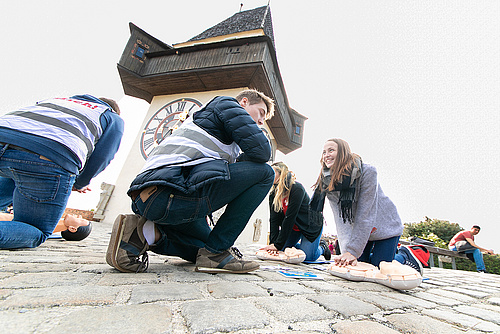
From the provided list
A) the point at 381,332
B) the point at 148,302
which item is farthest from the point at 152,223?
the point at 381,332

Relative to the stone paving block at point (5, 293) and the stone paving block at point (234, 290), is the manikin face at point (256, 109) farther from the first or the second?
the stone paving block at point (5, 293)

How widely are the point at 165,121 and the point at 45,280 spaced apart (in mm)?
8100

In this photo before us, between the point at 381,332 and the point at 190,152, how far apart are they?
3.90 ft

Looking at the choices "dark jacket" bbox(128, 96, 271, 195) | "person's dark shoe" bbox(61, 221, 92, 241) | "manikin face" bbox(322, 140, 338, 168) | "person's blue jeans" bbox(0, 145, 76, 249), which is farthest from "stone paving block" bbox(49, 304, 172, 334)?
"person's dark shoe" bbox(61, 221, 92, 241)

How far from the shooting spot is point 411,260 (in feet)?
7.93

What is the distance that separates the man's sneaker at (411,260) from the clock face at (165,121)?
7141 millimetres

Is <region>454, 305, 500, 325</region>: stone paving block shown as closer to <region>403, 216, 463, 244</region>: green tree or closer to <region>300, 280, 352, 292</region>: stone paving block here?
<region>300, 280, 352, 292</region>: stone paving block

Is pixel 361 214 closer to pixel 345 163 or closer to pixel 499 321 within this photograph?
pixel 345 163

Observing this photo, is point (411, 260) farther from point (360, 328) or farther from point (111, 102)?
point (111, 102)

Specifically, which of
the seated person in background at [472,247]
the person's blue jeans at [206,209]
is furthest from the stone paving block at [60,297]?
the seated person in background at [472,247]

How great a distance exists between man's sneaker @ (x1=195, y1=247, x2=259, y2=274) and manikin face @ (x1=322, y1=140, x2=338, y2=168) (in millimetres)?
1327

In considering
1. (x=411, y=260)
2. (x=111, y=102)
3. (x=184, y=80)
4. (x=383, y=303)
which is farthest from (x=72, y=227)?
(x=184, y=80)

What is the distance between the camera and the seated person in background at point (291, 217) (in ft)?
10.1

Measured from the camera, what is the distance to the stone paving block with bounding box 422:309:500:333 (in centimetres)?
102
